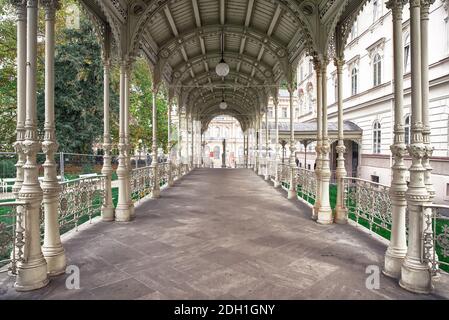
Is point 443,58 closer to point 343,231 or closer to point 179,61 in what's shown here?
point 343,231

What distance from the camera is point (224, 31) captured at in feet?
32.1

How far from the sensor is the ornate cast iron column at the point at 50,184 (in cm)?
404

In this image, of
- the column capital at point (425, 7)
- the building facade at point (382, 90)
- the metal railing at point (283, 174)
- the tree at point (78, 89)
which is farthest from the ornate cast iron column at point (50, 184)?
the tree at point (78, 89)

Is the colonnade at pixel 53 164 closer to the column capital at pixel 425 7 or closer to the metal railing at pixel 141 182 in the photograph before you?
the column capital at pixel 425 7

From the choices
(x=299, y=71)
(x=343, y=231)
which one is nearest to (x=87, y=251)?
(x=343, y=231)

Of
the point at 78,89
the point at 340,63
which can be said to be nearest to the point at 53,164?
the point at 340,63

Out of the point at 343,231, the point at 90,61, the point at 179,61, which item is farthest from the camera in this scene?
the point at 90,61

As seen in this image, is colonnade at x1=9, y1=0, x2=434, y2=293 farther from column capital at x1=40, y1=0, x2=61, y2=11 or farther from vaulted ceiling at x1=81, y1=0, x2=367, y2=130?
vaulted ceiling at x1=81, y1=0, x2=367, y2=130

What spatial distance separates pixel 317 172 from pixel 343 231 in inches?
66.1

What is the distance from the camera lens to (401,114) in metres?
4.23

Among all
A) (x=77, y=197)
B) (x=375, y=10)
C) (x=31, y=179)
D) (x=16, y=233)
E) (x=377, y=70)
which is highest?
(x=375, y=10)

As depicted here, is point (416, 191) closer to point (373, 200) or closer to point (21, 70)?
point (373, 200)

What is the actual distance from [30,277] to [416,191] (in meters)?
4.99

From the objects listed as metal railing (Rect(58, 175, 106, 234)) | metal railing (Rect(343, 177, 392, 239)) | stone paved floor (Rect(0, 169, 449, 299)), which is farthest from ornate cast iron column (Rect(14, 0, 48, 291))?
metal railing (Rect(343, 177, 392, 239))
